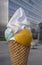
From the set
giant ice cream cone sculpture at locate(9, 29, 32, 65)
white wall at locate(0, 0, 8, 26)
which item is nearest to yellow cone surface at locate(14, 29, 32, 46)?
giant ice cream cone sculpture at locate(9, 29, 32, 65)

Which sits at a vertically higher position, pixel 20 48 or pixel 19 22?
pixel 19 22

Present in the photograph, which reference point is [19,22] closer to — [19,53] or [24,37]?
[24,37]

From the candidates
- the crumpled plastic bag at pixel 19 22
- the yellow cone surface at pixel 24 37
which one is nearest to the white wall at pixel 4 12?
the crumpled plastic bag at pixel 19 22

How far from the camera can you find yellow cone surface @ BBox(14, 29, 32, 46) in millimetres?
3939

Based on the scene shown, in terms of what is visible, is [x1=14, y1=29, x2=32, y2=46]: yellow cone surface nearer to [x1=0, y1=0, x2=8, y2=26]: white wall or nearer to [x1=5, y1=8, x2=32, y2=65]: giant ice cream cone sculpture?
[x1=5, y1=8, x2=32, y2=65]: giant ice cream cone sculpture

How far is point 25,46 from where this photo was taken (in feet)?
13.4

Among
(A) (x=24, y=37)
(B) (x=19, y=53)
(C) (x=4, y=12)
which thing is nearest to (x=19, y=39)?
(A) (x=24, y=37)

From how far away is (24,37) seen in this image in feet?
12.9

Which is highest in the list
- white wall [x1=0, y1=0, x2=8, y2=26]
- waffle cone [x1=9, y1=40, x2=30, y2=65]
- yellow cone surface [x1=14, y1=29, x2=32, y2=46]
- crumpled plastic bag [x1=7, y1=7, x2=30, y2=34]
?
white wall [x1=0, y1=0, x2=8, y2=26]

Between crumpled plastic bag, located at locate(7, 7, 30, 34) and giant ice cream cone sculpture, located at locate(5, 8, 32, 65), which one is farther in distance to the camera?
crumpled plastic bag, located at locate(7, 7, 30, 34)

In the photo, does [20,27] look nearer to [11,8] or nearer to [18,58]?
[18,58]

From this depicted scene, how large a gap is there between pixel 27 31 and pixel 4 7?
162ft

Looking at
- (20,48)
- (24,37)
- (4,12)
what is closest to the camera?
(24,37)

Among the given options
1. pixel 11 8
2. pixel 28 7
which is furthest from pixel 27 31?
pixel 28 7
